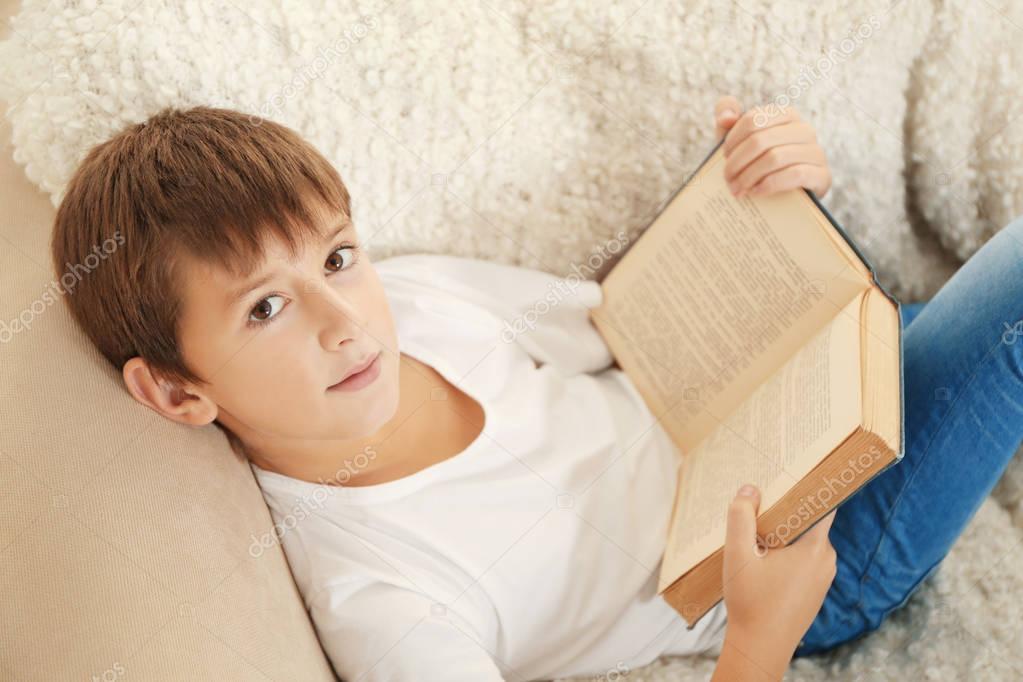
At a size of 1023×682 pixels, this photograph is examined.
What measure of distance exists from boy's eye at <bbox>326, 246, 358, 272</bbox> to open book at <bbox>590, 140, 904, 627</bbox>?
0.32 metres

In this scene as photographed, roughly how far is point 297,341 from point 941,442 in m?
0.56

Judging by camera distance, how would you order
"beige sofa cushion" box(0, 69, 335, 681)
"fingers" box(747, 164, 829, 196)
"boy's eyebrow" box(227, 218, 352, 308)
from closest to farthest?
"beige sofa cushion" box(0, 69, 335, 681)
"boy's eyebrow" box(227, 218, 352, 308)
"fingers" box(747, 164, 829, 196)

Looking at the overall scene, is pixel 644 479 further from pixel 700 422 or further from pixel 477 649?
pixel 477 649

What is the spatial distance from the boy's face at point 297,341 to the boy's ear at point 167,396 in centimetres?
1

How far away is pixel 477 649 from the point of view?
73 cm

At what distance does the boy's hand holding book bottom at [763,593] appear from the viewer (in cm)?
68

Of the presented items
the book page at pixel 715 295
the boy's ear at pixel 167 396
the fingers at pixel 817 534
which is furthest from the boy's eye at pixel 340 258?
the fingers at pixel 817 534

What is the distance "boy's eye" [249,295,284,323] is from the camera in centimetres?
67
